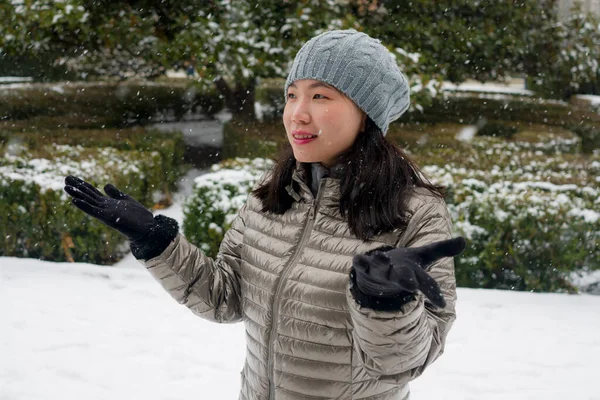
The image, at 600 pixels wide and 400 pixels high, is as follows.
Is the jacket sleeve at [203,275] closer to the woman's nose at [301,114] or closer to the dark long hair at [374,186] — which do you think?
the dark long hair at [374,186]

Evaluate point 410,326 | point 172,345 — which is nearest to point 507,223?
point 172,345

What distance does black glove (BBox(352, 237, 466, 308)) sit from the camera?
1.07 metres

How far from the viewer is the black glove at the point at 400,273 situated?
107cm

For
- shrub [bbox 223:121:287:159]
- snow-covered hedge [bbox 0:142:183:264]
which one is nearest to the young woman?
snow-covered hedge [bbox 0:142:183:264]

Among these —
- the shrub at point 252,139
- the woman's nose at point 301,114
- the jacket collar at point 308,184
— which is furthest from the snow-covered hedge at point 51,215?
the woman's nose at point 301,114

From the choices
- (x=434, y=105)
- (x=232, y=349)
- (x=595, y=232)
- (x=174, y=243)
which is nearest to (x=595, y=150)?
(x=434, y=105)

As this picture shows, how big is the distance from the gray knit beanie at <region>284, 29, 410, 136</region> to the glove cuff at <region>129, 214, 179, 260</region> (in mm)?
505

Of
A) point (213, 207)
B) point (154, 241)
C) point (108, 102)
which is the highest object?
point (154, 241)

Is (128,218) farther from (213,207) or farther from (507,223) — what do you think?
(507,223)

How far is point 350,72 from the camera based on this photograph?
150 cm

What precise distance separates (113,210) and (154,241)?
133mm

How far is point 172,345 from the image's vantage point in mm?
4027

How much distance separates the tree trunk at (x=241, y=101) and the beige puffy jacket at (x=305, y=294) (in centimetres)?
703

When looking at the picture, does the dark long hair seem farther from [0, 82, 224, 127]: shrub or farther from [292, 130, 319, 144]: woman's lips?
[0, 82, 224, 127]: shrub
